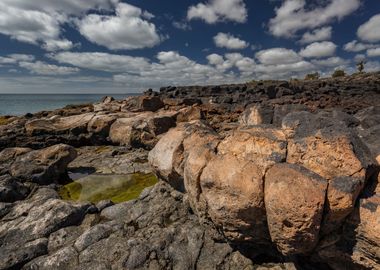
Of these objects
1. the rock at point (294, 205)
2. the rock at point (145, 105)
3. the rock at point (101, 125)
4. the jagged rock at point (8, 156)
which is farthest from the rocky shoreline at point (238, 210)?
the rock at point (145, 105)

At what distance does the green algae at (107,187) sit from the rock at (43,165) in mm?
2016

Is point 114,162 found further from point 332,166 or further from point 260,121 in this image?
point 332,166

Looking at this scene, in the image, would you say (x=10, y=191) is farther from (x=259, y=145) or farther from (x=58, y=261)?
(x=259, y=145)

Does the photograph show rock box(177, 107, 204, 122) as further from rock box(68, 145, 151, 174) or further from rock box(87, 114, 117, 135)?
rock box(87, 114, 117, 135)

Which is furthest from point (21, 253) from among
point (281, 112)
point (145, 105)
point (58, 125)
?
point (145, 105)

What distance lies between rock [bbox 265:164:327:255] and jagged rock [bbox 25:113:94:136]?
37529 mm

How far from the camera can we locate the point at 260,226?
11.5 m

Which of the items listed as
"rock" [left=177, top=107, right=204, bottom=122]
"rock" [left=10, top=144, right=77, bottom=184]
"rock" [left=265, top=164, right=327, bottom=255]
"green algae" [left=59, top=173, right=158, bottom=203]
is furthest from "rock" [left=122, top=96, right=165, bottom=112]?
"rock" [left=265, top=164, right=327, bottom=255]

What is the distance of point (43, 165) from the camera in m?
26.7

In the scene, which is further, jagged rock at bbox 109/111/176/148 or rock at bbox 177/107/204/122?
rock at bbox 177/107/204/122

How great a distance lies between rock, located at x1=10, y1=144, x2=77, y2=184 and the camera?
1011 inches

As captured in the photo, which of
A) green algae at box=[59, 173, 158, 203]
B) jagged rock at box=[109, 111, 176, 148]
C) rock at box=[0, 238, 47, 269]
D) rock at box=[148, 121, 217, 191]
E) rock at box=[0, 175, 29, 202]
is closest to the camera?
rock at box=[0, 238, 47, 269]

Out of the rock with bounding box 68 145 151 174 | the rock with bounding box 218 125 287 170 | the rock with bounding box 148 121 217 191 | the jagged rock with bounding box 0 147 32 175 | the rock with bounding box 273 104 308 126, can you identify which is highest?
the rock with bounding box 273 104 308 126

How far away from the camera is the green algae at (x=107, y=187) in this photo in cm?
2267
